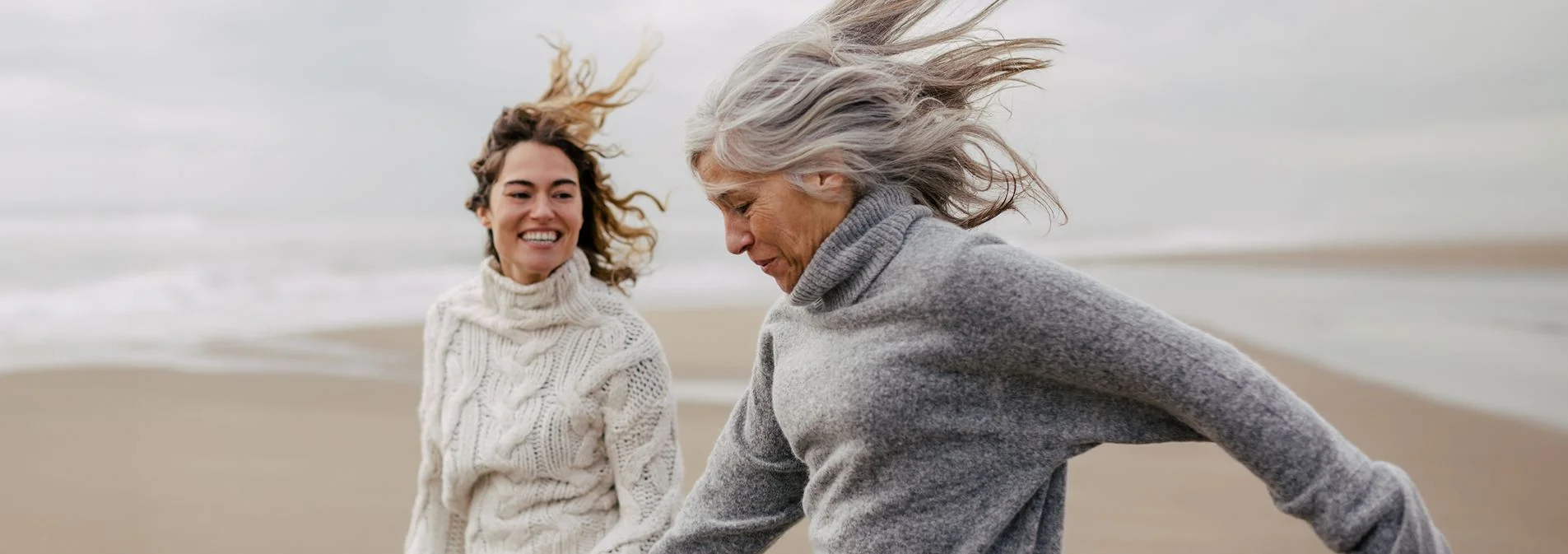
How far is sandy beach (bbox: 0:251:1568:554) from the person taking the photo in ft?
22.6

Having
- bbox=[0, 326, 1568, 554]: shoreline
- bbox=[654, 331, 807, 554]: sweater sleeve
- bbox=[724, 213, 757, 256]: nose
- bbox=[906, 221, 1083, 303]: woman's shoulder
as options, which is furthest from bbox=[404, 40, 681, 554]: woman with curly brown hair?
bbox=[0, 326, 1568, 554]: shoreline

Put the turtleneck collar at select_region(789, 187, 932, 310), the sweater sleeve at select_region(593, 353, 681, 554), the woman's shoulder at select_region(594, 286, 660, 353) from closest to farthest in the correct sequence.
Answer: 1. the turtleneck collar at select_region(789, 187, 932, 310)
2. the sweater sleeve at select_region(593, 353, 681, 554)
3. the woman's shoulder at select_region(594, 286, 660, 353)

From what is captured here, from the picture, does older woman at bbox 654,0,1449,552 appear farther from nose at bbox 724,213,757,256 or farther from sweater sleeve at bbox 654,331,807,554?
sweater sleeve at bbox 654,331,807,554

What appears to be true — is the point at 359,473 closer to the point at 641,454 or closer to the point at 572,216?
the point at 572,216

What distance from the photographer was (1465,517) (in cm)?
695

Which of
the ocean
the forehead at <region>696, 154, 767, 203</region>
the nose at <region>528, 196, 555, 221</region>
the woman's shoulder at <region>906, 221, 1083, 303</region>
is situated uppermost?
the forehead at <region>696, 154, 767, 203</region>

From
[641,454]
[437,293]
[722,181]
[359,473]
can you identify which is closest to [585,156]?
[641,454]

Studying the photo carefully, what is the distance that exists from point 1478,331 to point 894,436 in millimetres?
10582

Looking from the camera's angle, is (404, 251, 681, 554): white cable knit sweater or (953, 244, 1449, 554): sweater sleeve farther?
(404, 251, 681, 554): white cable knit sweater

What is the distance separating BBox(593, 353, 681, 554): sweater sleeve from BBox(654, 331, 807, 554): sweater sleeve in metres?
0.71

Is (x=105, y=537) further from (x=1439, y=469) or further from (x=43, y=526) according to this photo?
(x=1439, y=469)

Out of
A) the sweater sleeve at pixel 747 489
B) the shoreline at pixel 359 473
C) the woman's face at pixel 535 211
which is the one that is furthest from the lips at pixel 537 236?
the shoreline at pixel 359 473

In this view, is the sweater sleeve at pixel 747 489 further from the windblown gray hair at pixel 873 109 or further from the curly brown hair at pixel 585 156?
the curly brown hair at pixel 585 156

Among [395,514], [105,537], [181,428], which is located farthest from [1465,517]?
[181,428]
